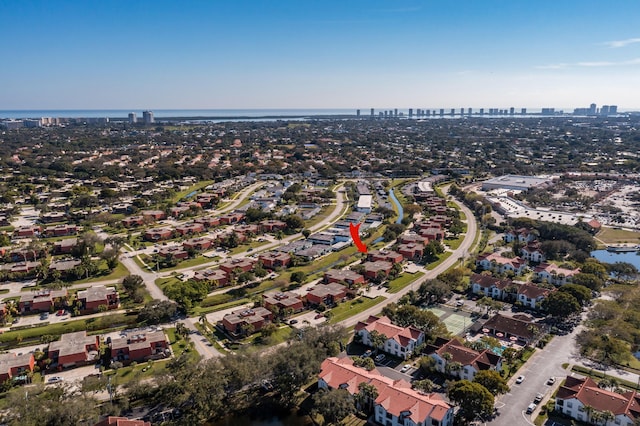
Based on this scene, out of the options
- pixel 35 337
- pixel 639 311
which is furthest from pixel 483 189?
pixel 35 337

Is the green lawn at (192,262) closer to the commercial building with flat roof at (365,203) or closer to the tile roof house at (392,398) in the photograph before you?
the tile roof house at (392,398)

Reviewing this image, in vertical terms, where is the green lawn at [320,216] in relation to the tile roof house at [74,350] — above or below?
above

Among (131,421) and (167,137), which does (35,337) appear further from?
(167,137)

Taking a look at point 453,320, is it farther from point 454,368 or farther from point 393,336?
point 454,368

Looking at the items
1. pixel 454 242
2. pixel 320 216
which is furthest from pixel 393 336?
pixel 320 216

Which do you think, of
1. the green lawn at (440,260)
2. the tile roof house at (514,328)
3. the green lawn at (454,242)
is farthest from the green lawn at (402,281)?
the green lawn at (454,242)

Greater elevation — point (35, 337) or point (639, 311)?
point (639, 311)

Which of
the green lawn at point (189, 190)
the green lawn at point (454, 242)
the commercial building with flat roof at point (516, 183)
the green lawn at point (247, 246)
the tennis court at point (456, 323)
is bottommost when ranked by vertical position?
the tennis court at point (456, 323)
